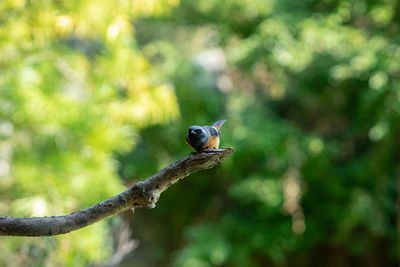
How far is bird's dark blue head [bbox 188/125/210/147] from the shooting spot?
2.65 feet

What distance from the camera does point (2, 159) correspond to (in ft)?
10.4

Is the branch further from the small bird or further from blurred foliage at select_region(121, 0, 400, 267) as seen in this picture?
blurred foliage at select_region(121, 0, 400, 267)

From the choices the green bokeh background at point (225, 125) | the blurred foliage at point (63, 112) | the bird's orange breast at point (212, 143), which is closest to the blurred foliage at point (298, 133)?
the green bokeh background at point (225, 125)

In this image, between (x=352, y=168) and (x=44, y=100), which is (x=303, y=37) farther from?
(x=44, y=100)

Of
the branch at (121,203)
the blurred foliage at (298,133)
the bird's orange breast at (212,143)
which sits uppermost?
the blurred foliage at (298,133)

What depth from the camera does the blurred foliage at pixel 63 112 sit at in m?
2.82

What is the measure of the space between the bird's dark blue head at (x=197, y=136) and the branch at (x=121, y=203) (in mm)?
23

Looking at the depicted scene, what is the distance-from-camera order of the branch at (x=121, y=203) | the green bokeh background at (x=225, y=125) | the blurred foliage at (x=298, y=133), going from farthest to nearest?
the blurred foliage at (x=298, y=133), the green bokeh background at (x=225, y=125), the branch at (x=121, y=203)

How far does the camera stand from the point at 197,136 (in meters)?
0.81

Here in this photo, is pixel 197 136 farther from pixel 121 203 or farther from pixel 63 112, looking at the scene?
pixel 63 112

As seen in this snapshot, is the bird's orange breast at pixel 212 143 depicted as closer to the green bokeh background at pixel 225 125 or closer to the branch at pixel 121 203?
the branch at pixel 121 203

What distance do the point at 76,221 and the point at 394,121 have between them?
2.98 m

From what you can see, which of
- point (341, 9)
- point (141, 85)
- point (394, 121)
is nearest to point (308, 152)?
point (394, 121)

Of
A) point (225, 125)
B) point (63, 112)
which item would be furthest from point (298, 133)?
point (63, 112)
